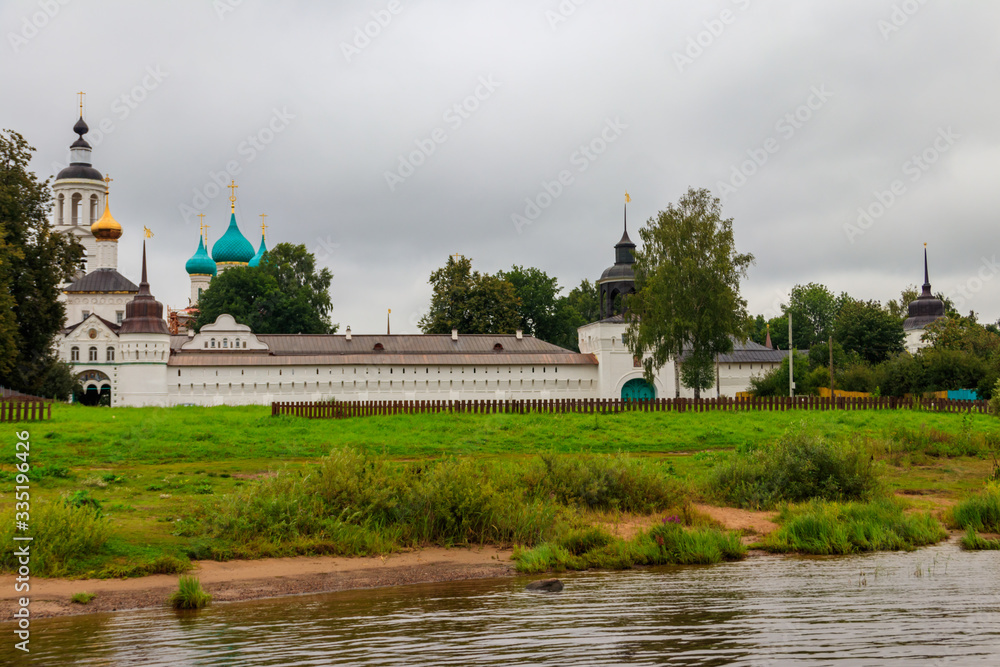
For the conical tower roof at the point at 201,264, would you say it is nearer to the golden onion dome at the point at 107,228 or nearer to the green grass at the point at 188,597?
the golden onion dome at the point at 107,228

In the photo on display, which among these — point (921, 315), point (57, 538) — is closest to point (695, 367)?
point (57, 538)

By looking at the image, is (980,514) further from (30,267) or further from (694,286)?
(30,267)

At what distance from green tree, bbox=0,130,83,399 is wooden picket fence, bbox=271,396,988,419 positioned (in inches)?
471

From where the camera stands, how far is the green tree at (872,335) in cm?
5981

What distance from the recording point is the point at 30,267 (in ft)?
117

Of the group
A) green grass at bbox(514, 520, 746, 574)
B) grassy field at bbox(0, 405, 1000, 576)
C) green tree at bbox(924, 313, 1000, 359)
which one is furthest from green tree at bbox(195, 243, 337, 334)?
green grass at bbox(514, 520, 746, 574)

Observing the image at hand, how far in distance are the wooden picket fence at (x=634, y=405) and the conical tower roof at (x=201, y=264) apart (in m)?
49.2

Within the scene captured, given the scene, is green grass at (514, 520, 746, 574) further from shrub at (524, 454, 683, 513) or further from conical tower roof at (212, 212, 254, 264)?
conical tower roof at (212, 212, 254, 264)

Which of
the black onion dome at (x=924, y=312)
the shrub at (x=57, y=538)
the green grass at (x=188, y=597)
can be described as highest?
the black onion dome at (x=924, y=312)

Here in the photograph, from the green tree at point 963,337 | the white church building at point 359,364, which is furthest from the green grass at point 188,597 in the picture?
the green tree at point 963,337

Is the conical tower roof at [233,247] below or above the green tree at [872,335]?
above

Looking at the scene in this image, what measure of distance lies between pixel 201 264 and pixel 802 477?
228 feet

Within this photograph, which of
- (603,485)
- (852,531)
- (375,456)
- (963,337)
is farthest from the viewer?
(963,337)

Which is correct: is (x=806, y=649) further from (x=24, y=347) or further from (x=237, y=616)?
(x=24, y=347)
